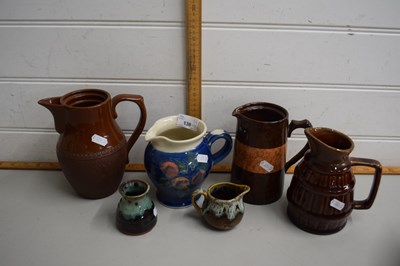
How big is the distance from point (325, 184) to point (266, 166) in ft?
0.63

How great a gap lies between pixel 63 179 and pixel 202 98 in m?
0.62

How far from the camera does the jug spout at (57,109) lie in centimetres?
104

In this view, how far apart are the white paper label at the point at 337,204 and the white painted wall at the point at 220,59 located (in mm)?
380

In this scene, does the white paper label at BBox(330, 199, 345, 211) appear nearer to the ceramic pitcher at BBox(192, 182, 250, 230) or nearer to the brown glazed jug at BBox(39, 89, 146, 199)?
the ceramic pitcher at BBox(192, 182, 250, 230)

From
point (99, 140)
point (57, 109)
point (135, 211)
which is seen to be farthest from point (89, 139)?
point (135, 211)

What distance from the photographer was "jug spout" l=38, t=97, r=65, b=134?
1.04m

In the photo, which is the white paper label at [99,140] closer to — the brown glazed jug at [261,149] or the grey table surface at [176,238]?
the grey table surface at [176,238]

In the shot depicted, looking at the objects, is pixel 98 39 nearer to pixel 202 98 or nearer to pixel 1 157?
pixel 202 98

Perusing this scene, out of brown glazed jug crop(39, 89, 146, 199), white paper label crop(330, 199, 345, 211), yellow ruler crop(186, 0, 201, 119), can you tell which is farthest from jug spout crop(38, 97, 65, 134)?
white paper label crop(330, 199, 345, 211)

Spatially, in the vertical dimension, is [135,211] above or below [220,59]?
below

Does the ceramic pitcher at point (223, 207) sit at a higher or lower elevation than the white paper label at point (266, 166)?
lower

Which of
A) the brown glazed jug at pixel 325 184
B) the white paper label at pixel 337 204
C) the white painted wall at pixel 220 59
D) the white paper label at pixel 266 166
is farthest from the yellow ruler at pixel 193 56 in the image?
the white paper label at pixel 337 204

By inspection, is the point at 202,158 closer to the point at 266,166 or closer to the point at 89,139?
the point at 266,166

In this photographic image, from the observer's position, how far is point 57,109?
1053mm
